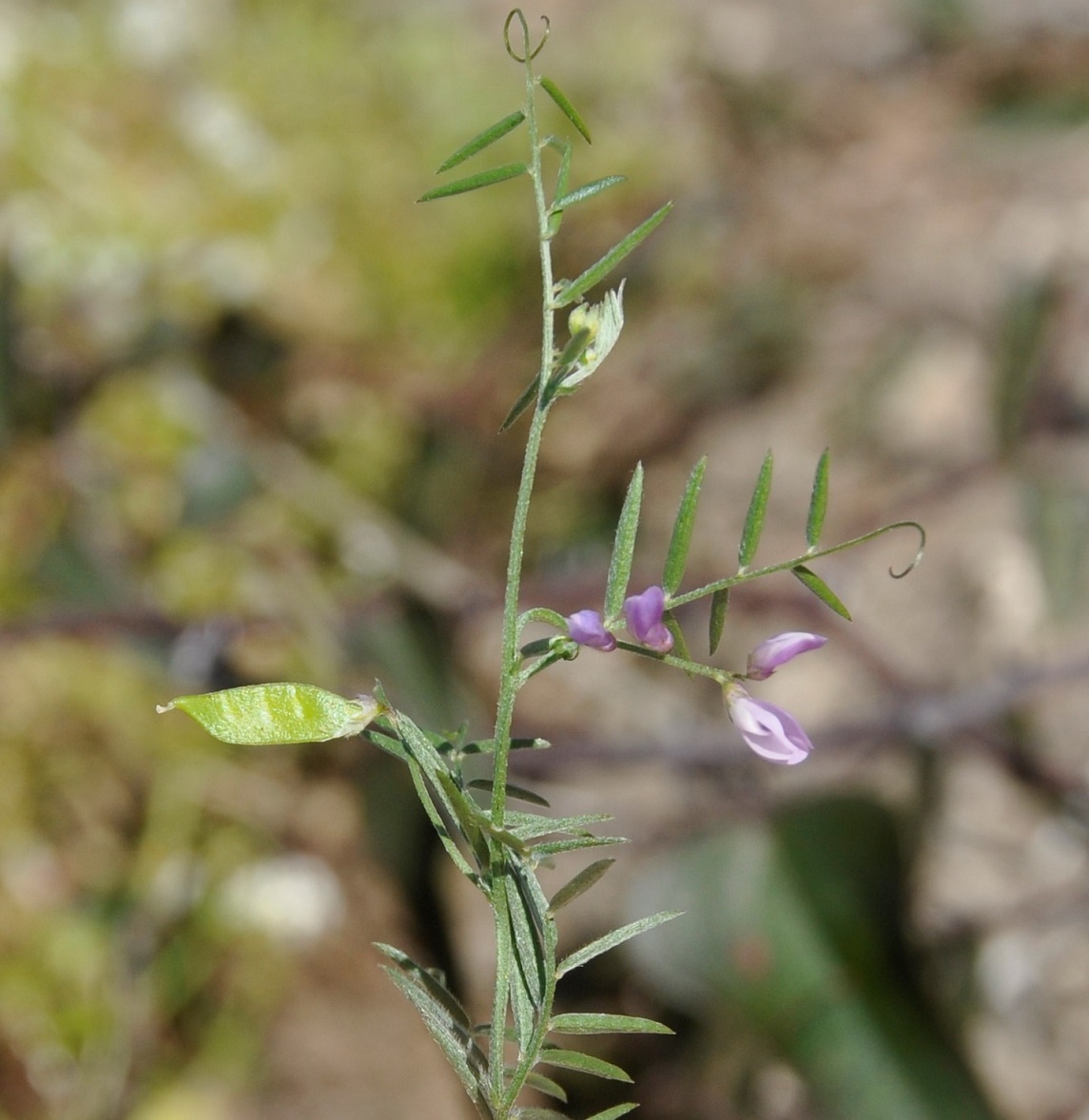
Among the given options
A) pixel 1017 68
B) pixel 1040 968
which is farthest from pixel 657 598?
pixel 1017 68

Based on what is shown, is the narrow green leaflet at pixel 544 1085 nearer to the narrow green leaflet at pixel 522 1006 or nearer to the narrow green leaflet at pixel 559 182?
the narrow green leaflet at pixel 522 1006

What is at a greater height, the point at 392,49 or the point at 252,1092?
the point at 392,49

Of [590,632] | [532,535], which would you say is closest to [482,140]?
[590,632]

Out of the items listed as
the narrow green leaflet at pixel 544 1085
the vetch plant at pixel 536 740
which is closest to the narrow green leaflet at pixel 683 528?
the vetch plant at pixel 536 740

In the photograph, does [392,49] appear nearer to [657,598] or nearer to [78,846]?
[78,846]

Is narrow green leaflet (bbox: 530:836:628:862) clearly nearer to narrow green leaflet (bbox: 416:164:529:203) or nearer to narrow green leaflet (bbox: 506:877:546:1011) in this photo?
narrow green leaflet (bbox: 506:877:546:1011)

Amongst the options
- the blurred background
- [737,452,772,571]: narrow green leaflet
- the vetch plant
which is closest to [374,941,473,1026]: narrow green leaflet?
the vetch plant

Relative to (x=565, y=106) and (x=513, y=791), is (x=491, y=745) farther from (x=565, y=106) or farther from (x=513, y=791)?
(x=565, y=106)
